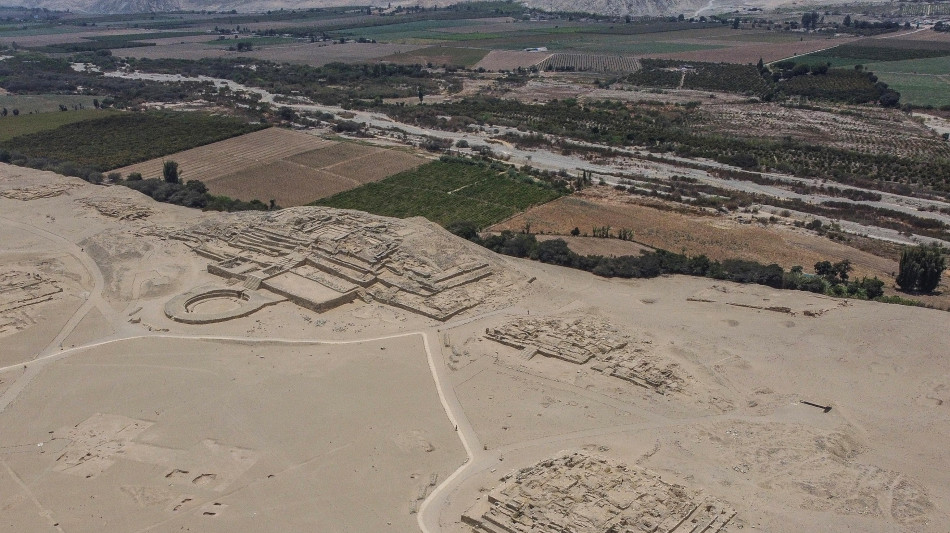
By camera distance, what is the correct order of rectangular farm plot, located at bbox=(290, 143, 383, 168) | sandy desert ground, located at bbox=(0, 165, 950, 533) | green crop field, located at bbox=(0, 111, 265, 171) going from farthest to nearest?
green crop field, located at bbox=(0, 111, 265, 171)
rectangular farm plot, located at bbox=(290, 143, 383, 168)
sandy desert ground, located at bbox=(0, 165, 950, 533)

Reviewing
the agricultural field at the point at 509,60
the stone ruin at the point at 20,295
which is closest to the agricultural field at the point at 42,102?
the agricultural field at the point at 509,60

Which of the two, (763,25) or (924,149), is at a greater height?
(763,25)

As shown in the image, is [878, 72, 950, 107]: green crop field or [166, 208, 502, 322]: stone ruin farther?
[878, 72, 950, 107]: green crop field

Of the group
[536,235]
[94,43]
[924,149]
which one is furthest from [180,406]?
[94,43]

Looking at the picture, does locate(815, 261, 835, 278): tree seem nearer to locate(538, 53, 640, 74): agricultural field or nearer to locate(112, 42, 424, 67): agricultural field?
locate(538, 53, 640, 74): agricultural field

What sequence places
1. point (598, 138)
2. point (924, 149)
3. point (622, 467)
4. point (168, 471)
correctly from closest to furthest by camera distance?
1. point (622, 467)
2. point (168, 471)
3. point (924, 149)
4. point (598, 138)

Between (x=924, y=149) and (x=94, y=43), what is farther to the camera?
(x=94, y=43)

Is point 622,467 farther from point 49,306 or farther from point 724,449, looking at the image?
point 49,306

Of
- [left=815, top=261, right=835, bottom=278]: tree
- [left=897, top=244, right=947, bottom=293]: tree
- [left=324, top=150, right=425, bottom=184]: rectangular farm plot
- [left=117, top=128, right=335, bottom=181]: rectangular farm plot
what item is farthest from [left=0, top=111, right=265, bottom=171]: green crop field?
[left=897, top=244, right=947, bottom=293]: tree
